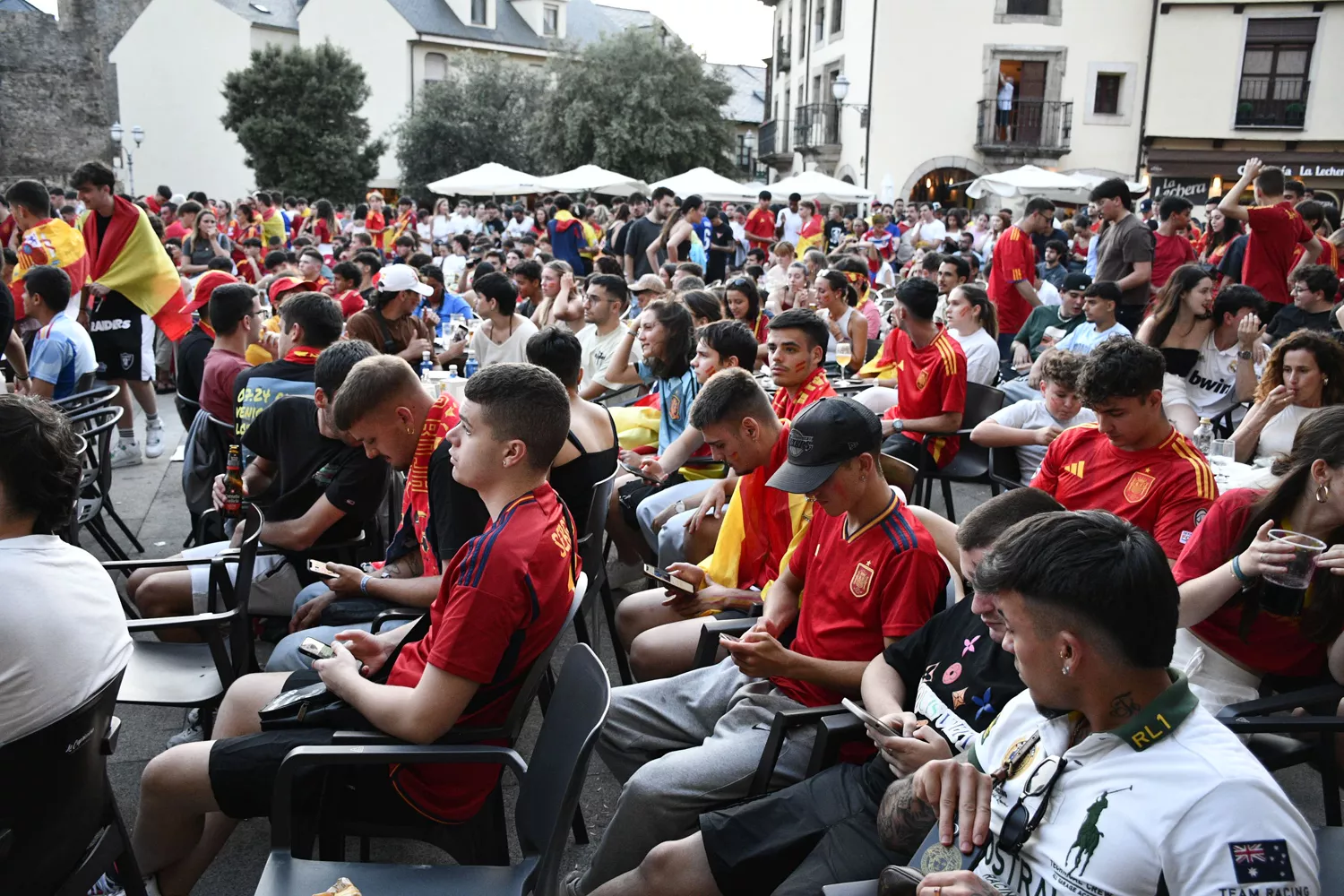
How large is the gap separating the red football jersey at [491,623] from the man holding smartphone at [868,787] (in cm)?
48

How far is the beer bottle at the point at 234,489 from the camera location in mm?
4141

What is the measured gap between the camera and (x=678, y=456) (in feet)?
16.0

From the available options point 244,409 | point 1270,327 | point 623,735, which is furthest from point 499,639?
point 1270,327

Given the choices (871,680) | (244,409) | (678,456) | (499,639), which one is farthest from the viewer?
(678,456)

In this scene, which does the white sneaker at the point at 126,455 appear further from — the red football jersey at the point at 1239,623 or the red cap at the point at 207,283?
the red football jersey at the point at 1239,623

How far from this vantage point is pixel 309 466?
3.94m

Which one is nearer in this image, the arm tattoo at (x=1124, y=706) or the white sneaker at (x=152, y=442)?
the arm tattoo at (x=1124, y=706)

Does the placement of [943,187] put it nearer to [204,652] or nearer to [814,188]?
[814,188]

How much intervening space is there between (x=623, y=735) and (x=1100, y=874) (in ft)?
5.51

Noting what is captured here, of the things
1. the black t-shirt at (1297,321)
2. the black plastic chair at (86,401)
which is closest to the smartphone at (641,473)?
the black plastic chair at (86,401)

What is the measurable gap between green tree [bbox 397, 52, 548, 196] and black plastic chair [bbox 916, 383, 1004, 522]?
34.3m

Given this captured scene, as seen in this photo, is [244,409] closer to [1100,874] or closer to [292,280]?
[292,280]

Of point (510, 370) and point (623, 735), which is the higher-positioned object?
point (510, 370)

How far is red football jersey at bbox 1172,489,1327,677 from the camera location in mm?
2789
